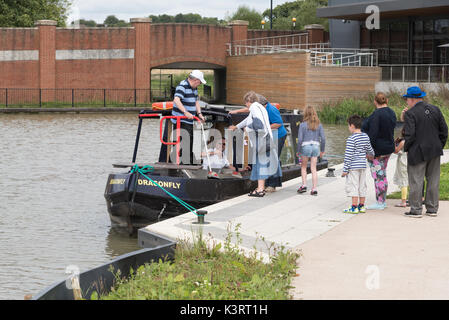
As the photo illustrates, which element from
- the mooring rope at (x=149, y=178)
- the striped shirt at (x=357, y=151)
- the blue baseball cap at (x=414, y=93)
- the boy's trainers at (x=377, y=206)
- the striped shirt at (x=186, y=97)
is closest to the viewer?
the blue baseball cap at (x=414, y=93)

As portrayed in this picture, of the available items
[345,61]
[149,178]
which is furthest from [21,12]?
[149,178]

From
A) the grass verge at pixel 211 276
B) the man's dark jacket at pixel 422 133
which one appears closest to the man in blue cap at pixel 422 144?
the man's dark jacket at pixel 422 133

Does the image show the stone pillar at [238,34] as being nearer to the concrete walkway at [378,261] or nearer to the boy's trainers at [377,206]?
the boy's trainers at [377,206]

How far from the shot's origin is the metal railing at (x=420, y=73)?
120 ft

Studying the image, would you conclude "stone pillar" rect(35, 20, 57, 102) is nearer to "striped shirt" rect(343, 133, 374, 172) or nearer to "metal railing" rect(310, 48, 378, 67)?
"metal railing" rect(310, 48, 378, 67)

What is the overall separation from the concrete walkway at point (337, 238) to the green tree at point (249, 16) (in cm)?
7196

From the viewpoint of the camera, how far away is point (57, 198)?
1628 centimetres

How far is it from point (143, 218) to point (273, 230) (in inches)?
129

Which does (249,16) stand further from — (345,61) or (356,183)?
(356,183)

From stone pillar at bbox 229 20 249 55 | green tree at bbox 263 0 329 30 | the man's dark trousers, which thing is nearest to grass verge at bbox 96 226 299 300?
the man's dark trousers

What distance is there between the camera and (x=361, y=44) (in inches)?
1984
